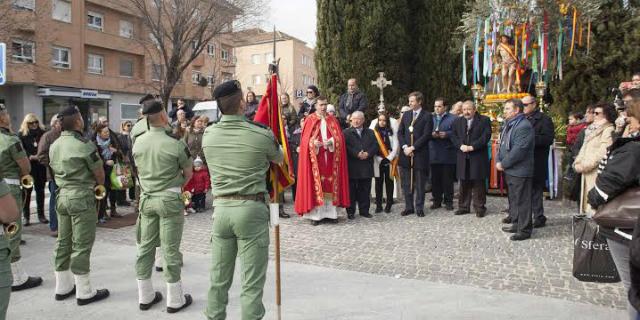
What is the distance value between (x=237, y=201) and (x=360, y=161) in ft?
18.3

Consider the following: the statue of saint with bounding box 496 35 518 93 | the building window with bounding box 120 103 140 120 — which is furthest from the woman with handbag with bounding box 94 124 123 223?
the building window with bounding box 120 103 140 120

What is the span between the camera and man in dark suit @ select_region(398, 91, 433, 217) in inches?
353

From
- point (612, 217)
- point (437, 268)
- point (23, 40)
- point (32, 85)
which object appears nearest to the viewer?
point (612, 217)

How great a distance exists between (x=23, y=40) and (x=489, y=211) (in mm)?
23881

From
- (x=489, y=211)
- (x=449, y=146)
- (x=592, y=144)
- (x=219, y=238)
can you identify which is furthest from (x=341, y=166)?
(x=219, y=238)

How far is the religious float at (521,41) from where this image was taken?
34.1 ft

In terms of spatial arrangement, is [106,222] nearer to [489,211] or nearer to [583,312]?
[489,211]

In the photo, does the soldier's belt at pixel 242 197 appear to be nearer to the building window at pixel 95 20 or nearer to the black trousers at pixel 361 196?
the black trousers at pixel 361 196

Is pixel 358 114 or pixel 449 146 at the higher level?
pixel 358 114

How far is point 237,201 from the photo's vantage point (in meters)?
3.50

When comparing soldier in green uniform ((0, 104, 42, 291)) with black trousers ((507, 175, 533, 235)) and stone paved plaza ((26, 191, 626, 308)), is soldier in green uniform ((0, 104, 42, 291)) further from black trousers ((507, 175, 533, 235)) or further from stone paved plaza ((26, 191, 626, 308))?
black trousers ((507, 175, 533, 235))

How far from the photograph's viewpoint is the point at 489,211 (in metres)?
9.11

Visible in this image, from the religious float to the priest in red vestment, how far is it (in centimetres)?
394

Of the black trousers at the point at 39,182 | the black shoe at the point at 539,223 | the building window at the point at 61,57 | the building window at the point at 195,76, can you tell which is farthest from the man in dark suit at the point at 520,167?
the building window at the point at 195,76
